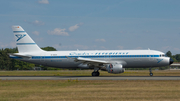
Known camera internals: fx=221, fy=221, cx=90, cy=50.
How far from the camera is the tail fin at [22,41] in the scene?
121ft

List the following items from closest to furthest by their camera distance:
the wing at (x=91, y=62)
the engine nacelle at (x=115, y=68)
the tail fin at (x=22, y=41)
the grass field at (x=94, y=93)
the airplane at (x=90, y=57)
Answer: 1. the grass field at (x=94, y=93)
2. the engine nacelle at (x=115, y=68)
3. the wing at (x=91, y=62)
4. the airplane at (x=90, y=57)
5. the tail fin at (x=22, y=41)

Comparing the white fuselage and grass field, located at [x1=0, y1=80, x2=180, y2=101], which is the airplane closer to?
the white fuselage

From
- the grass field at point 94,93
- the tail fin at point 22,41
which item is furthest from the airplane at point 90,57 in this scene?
the grass field at point 94,93

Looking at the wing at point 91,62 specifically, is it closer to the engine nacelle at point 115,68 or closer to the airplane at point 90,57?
the airplane at point 90,57

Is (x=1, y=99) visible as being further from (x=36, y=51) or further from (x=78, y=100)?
(x=36, y=51)

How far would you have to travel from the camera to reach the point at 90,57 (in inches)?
1375

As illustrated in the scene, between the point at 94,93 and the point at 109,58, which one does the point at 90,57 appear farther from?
the point at 94,93

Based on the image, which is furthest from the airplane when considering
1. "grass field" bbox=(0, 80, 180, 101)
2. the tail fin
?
"grass field" bbox=(0, 80, 180, 101)

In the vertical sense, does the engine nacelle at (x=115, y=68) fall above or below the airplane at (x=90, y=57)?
below

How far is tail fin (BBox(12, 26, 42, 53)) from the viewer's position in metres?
36.8

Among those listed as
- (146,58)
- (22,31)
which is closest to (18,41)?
(22,31)

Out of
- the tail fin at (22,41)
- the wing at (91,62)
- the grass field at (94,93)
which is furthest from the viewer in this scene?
the tail fin at (22,41)

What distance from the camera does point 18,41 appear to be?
37062 millimetres

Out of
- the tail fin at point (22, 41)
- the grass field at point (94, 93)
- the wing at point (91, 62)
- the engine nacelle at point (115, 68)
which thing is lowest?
the grass field at point (94, 93)
